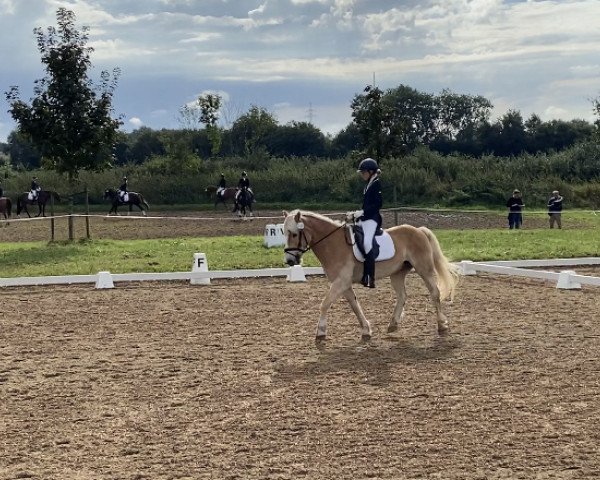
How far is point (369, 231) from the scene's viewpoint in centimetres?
907

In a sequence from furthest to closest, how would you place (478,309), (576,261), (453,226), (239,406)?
1. (453,226)
2. (576,261)
3. (478,309)
4. (239,406)

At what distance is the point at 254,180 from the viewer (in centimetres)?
4444

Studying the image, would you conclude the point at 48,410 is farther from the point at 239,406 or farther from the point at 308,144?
the point at 308,144

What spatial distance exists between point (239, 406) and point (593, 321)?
5.56m

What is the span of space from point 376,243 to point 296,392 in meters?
2.82

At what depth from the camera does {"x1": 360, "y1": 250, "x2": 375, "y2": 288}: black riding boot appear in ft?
29.7

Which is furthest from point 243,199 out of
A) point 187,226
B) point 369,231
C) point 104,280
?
point 369,231

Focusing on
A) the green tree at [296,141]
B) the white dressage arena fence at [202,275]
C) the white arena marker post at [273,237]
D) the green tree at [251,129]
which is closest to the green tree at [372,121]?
the white arena marker post at [273,237]

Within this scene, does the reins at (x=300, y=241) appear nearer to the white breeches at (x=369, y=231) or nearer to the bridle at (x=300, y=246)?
the bridle at (x=300, y=246)

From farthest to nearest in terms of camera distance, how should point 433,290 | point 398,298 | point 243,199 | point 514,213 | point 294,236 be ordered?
point 243,199 < point 514,213 < point 398,298 < point 433,290 < point 294,236

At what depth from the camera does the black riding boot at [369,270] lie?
9.05 metres

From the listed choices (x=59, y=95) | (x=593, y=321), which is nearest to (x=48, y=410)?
(x=593, y=321)

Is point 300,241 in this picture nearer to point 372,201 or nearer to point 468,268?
point 372,201

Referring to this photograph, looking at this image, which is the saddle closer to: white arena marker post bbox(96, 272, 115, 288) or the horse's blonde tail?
the horse's blonde tail
